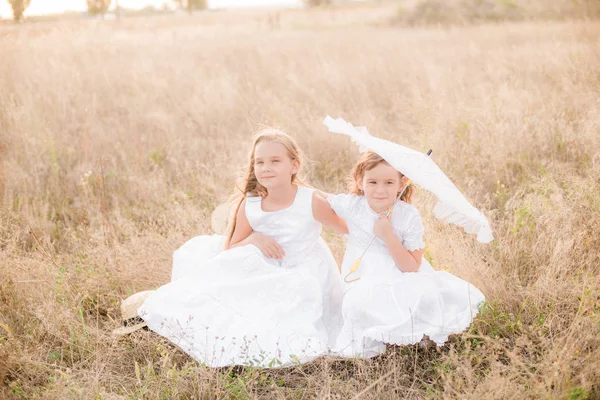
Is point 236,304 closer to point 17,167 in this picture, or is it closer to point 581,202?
point 581,202

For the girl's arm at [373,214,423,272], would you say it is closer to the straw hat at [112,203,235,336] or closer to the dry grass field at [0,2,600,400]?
the dry grass field at [0,2,600,400]

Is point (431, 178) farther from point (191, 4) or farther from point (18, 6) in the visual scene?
point (191, 4)

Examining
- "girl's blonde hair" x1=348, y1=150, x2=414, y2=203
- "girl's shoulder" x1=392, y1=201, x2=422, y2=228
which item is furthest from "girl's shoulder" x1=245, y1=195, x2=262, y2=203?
"girl's shoulder" x1=392, y1=201, x2=422, y2=228

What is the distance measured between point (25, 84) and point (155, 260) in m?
3.97

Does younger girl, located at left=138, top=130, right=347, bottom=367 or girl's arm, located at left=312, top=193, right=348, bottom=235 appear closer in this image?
younger girl, located at left=138, top=130, right=347, bottom=367

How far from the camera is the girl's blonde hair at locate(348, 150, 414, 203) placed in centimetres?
258

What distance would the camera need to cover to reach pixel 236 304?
2.62m

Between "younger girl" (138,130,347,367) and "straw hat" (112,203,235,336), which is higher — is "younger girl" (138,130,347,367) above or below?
above

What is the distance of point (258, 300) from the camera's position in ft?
8.68

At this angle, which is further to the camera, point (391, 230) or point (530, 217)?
point (530, 217)

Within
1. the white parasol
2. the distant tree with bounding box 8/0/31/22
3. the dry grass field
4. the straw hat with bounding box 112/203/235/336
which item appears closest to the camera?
the white parasol

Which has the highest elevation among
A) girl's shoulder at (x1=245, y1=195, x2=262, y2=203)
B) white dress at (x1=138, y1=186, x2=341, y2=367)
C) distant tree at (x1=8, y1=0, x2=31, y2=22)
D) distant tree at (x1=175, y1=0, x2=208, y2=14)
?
distant tree at (x1=175, y1=0, x2=208, y2=14)

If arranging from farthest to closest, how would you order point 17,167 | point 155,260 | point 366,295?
1. point 17,167
2. point 155,260
3. point 366,295

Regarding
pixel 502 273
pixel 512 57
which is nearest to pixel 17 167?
pixel 502 273
